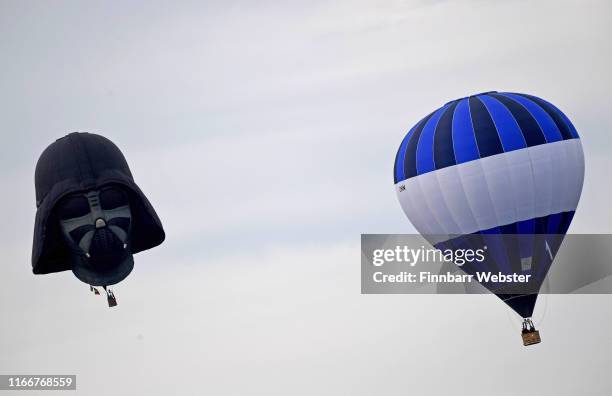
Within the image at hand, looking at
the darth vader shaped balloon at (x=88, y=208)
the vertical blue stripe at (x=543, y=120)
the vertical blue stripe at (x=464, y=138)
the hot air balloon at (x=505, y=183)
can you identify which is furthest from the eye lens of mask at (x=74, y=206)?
the vertical blue stripe at (x=543, y=120)

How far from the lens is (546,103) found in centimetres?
4541

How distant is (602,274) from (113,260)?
2295 centimetres

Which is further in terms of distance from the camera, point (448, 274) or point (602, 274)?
point (602, 274)

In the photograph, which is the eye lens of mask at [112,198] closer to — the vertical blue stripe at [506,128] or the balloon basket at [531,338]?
the vertical blue stripe at [506,128]

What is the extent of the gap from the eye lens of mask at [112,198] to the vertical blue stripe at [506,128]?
14256 mm

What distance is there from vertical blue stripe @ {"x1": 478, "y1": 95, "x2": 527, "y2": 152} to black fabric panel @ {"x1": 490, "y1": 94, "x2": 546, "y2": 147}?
0.42 ft

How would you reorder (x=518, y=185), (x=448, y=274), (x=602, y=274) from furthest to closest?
(x=602, y=274)
(x=448, y=274)
(x=518, y=185)

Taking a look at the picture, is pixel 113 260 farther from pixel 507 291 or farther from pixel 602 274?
pixel 602 274

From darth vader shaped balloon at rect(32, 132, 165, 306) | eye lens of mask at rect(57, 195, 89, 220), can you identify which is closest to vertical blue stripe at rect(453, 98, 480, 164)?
darth vader shaped balloon at rect(32, 132, 165, 306)

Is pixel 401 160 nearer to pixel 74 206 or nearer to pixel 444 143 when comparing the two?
pixel 444 143

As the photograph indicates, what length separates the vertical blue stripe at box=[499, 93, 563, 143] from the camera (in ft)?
144

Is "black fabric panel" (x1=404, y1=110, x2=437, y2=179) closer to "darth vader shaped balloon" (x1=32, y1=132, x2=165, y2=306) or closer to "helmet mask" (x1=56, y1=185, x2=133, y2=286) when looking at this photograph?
"darth vader shaped balloon" (x1=32, y1=132, x2=165, y2=306)

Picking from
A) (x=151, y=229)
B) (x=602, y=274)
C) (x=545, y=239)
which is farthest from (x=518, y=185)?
(x=151, y=229)

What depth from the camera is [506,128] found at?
4381 cm
